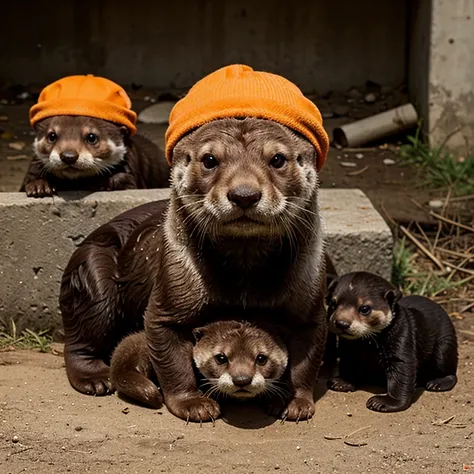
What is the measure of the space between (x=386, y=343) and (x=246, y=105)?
4.27 feet

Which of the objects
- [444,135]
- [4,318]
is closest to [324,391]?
[4,318]

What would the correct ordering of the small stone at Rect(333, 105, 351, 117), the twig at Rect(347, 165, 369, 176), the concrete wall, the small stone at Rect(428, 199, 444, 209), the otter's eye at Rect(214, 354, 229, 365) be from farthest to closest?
1. the concrete wall
2. the small stone at Rect(333, 105, 351, 117)
3. the twig at Rect(347, 165, 369, 176)
4. the small stone at Rect(428, 199, 444, 209)
5. the otter's eye at Rect(214, 354, 229, 365)

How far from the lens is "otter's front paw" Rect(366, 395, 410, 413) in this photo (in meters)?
4.87

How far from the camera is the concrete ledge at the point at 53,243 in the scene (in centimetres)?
580

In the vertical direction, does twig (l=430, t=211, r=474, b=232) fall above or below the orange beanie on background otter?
below

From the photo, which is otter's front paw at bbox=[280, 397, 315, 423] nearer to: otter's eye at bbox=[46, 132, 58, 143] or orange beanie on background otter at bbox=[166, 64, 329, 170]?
orange beanie on background otter at bbox=[166, 64, 329, 170]

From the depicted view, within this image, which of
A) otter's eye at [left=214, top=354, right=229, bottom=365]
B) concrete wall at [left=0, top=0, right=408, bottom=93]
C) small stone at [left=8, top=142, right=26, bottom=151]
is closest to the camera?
otter's eye at [left=214, top=354, right=229, bottom=365]

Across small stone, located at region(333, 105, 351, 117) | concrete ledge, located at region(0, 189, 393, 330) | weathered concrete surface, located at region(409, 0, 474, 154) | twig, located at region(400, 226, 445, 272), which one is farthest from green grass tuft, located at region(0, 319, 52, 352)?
small stone, located at region(333, 105, 351, 117)

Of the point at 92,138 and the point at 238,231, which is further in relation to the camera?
the point at 92,138

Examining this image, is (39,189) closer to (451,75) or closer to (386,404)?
(386,404)

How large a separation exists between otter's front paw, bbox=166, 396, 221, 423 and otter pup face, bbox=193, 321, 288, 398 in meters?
0.07

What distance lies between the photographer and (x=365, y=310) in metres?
5.01

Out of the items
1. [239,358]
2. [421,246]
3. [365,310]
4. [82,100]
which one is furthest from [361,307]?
[82,100]

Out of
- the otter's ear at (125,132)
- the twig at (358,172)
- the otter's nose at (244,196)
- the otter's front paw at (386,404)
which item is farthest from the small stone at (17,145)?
the otter's nose at (244,196)
